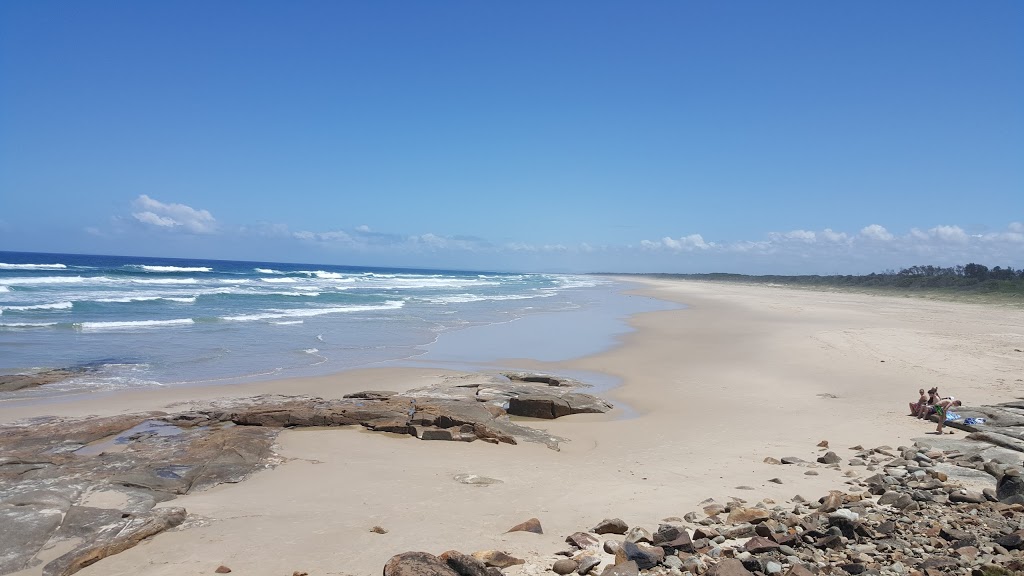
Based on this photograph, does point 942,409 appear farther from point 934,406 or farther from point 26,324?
point 26,324

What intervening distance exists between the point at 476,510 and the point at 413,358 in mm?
11128

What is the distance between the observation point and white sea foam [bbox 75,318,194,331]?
1998cm

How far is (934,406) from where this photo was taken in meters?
9.48

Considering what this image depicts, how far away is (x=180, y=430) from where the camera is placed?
880 cm

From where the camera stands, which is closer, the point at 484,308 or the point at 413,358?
the point at 413,358

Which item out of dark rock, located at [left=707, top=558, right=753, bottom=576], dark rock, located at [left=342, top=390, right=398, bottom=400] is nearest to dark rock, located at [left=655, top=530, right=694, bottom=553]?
dark rock, located at [left=707, top=558, right=753, bottom=576]

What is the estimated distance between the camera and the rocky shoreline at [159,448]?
5.20m

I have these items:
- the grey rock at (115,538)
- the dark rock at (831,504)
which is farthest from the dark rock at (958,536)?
the grey rock at (115,538)

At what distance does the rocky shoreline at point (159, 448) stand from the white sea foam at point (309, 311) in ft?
49.3

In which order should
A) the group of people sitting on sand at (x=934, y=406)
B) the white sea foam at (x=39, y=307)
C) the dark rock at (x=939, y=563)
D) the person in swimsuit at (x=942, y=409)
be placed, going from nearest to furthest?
1. the dark rock at (x=939, y=563)
2. the person in swimsuit at (x=942, y=409)
3. the group of people sitting on sand at (x=934, y=406)
4. the white sea foam at (x=39, y=307)

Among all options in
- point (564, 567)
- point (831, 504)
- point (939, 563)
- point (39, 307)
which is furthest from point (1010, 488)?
point (39, 307)

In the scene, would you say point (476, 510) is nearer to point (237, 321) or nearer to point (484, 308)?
point (237, 321)

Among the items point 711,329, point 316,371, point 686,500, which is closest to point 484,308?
point 711,329

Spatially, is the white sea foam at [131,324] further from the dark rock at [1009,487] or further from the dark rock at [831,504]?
the dark rock at [1009,487]
